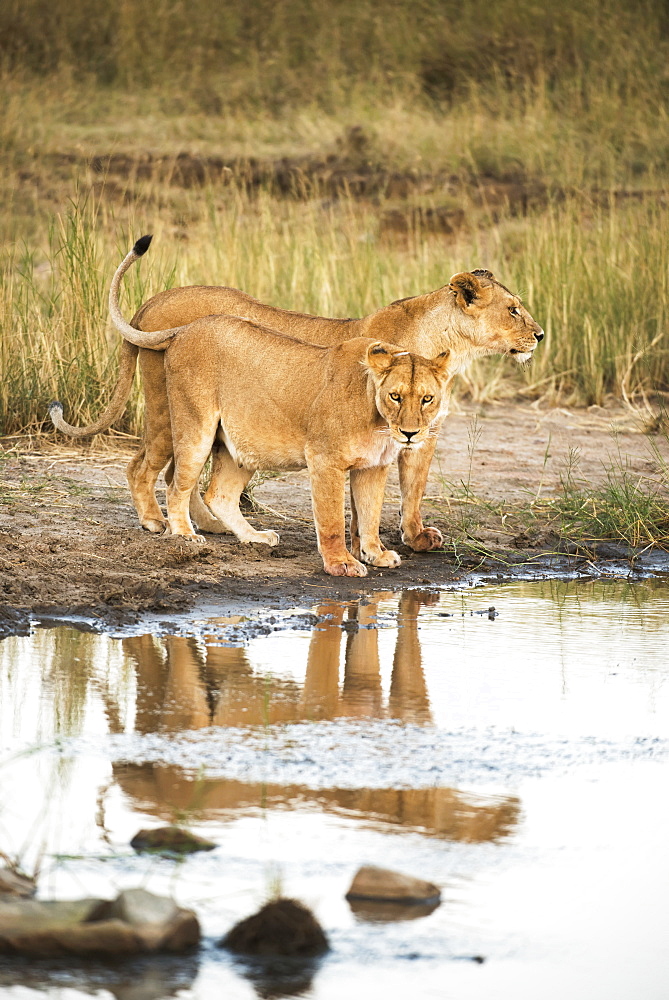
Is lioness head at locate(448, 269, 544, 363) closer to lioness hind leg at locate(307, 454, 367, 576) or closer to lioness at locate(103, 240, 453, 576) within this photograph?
lioness at locate(103, 240, 453, 576)

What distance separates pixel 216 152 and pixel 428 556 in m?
16.4

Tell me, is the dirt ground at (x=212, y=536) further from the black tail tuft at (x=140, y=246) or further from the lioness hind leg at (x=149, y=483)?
the black tail tuft at (x=140, y=246)

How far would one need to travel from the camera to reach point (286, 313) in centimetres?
682

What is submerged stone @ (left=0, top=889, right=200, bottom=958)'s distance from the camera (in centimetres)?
276

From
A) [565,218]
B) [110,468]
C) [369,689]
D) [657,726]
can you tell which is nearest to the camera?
[657,726]

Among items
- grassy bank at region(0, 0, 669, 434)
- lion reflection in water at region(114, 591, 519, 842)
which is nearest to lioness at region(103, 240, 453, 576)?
lion reflection in water at region(114, 591, 519, 842)

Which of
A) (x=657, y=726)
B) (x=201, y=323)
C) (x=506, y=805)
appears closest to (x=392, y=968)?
(x=506, y=805)

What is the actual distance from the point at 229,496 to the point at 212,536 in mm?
269

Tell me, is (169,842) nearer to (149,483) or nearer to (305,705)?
(305,705)

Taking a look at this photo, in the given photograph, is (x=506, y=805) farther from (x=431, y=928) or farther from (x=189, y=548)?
(x=189, y=548)

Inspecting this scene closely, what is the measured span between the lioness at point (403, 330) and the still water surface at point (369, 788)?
127 centimetres

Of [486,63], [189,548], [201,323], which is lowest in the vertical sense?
[189,548]

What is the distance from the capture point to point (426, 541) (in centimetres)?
670

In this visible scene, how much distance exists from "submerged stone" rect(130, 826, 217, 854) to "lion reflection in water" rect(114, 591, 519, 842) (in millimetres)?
152
